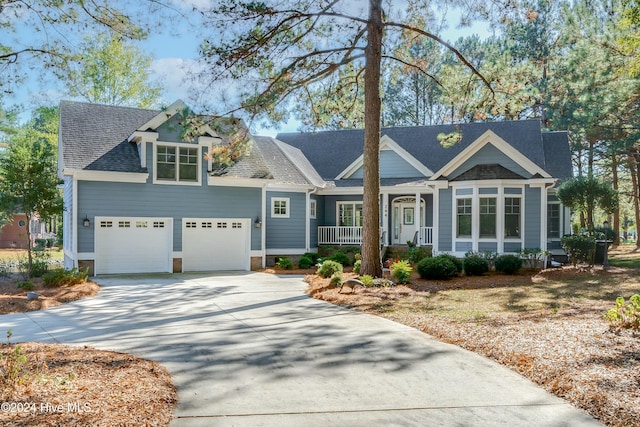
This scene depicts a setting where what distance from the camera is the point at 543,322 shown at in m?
8.37

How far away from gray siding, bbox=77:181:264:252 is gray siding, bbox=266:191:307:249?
142 cm

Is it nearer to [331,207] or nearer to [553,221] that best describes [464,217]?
[553,221]

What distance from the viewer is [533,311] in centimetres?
964

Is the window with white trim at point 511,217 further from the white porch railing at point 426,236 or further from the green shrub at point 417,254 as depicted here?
the white porch railing at point 426,236

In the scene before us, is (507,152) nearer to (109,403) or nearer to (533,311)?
(533,311)

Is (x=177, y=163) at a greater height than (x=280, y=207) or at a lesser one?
greater

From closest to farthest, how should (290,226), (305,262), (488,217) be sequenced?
(488,217) → (305,262) → (290,226)

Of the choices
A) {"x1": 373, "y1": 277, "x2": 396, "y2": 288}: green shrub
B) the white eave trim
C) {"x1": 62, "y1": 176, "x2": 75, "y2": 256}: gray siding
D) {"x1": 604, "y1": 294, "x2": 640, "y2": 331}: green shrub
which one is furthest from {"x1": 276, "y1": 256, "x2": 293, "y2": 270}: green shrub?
{"x1": 604, "y1": 294, "x2": 640, "y2": 331}: green shrub

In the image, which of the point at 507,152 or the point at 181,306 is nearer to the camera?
the point at 181,306

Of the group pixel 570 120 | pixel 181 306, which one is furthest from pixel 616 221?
pixel 181 306

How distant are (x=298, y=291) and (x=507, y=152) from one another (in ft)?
34.7

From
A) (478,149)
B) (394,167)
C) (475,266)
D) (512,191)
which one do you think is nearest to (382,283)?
(475,266)

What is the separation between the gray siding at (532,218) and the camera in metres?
17.9

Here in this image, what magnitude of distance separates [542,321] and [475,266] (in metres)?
7.69
